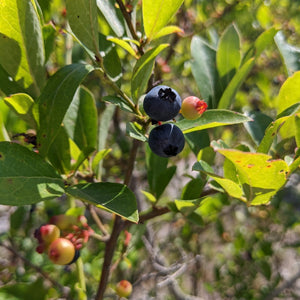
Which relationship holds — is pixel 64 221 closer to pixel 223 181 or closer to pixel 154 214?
pixel 154 214

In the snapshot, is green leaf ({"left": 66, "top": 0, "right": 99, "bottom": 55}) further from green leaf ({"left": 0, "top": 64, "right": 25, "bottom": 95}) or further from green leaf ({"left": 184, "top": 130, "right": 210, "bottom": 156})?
green leaf ({"left": 184, "top": 130, "right": 210, "bottom": 156})

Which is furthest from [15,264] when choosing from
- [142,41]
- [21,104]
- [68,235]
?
[142,41]

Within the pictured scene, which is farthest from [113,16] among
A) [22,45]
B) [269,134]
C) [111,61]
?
[269,134]

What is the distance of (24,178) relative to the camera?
0.64 meters

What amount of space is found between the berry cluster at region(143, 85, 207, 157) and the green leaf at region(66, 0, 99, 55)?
0.52ft

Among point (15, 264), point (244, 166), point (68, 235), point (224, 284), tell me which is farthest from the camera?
point (224, 284)

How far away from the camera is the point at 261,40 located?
2.77 feet

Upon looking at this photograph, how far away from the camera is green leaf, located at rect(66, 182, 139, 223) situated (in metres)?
0.62

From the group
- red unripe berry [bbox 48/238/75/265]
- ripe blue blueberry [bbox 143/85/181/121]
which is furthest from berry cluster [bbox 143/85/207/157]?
red unripe berry [bbox 48/238/75/265]

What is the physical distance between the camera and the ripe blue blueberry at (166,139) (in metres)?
0.64

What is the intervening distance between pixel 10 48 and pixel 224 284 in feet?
7.98

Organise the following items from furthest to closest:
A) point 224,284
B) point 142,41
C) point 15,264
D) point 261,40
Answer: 1. point 224,284
2. point 15,264
3. point 261,40
4. point 142,41

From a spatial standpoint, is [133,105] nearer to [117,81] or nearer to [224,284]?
[117,81]

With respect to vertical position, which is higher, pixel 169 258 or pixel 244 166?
pixel 244 166
